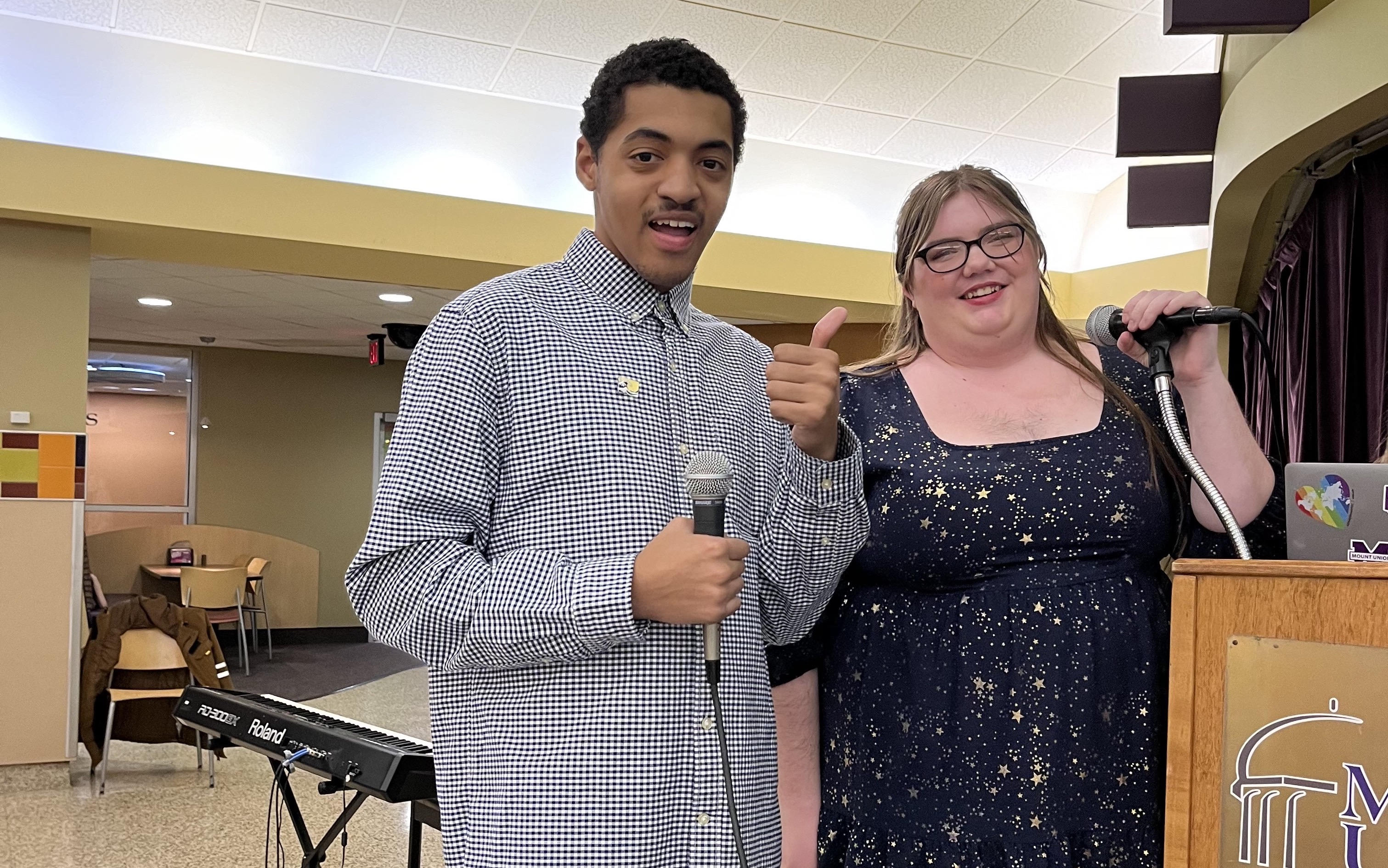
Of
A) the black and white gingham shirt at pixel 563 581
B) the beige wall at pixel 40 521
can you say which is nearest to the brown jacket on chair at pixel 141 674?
the beige wall at pixel 40 521

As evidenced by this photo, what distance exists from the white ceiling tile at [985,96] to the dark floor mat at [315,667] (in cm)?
521

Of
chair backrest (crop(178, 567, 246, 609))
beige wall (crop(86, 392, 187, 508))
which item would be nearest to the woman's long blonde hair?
chair backrest (crop(178, 567, 246, 609))

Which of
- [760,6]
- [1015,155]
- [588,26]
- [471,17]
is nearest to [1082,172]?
[1015,155]

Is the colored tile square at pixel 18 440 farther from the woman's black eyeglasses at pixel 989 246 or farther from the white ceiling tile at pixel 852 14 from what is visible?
the woman's black eyeglasses at pixel 989 246

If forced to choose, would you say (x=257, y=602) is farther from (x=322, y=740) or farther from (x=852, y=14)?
(x=322, y=740)

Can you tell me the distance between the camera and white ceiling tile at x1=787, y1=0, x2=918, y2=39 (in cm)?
601

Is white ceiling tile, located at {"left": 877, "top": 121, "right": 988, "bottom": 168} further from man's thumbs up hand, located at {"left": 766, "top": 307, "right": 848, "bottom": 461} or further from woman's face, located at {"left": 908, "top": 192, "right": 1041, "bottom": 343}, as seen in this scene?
man's thumbs up hand, located at {"left": 766, "top": 307, "right": 848, "bottom": 461}

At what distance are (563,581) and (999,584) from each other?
2.34 ft

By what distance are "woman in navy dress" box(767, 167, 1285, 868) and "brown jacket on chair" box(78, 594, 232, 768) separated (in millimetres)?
4992

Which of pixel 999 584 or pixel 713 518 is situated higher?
pixel 713 518

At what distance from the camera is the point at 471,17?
19.9 feet

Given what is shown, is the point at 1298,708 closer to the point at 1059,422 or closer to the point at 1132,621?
the point at 1132,621

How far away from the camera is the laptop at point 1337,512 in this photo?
1.29 m

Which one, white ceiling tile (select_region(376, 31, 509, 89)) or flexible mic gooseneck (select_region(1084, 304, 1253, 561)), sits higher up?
white ceiling tile (select_region(376, 31, 509, 89))
